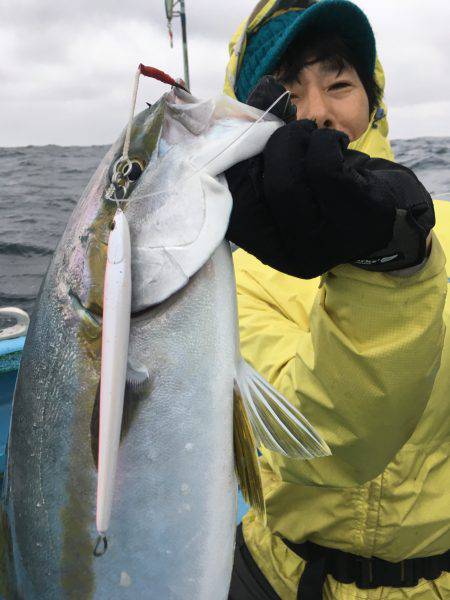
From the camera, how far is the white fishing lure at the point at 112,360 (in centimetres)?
95

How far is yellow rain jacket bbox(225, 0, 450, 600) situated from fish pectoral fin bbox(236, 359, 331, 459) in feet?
0.63

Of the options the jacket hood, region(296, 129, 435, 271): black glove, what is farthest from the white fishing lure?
the jacket hood

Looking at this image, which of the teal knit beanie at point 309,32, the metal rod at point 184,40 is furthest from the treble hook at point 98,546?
the metal rod at point 184,40

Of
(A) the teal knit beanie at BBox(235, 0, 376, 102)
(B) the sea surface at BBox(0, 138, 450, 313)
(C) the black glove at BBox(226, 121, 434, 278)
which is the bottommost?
(B) the sea surface at BBox(0, 138, 450, 313)

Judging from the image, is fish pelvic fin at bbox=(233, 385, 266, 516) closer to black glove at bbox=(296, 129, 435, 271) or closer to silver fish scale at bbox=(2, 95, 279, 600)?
silver fish scale at bbox=(2, 95, 279, 600)

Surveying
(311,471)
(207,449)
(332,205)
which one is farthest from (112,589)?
(332,205)

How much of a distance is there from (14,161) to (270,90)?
2276 cm

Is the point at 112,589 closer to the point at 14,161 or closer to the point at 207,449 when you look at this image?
the point at 207,449

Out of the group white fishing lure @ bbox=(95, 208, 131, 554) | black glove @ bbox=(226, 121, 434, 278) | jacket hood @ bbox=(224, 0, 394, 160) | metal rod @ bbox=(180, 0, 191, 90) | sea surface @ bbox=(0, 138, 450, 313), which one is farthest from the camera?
sea surface @ bbox=(0, 138, 450, 313)

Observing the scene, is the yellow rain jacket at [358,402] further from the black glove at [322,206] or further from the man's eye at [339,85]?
the man's eye at [339,85]

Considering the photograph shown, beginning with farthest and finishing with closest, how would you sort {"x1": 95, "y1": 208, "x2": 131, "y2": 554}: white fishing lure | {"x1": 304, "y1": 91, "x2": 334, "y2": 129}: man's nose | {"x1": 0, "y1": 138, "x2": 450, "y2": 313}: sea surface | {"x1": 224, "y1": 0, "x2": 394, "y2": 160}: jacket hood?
{"x1": 0, "y1": 138, "x2": 450, "y2": 313}: sea surface < {"x1": 224, "y1": 0, "x2": 394, "y2": 160}: jacket hood < {"x1": 304, "y1": 91, "x2": 334, "y2": 129}: man's nose < {"x1": 95, "y1": 208, "x2": 131, "y2": 554}: white fishing lure

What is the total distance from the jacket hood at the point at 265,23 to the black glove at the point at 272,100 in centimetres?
116

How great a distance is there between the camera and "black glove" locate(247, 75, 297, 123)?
3.88 ft

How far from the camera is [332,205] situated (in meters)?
1.05
